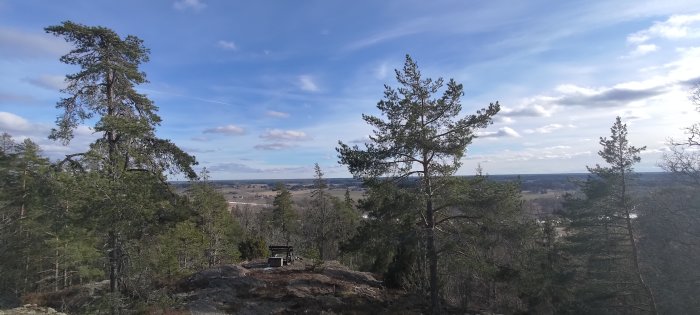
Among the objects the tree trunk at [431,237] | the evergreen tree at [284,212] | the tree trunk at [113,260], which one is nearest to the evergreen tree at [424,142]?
the tree trunk at [431,237]

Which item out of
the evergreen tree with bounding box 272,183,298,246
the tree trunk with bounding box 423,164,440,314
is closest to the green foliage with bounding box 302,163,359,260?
the evergreen tree with bounding box 272,183,298,246

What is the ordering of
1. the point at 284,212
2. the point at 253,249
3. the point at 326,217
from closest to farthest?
the point at 253,249
the point at 326,217
the point at 284,212

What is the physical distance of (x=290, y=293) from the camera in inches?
837

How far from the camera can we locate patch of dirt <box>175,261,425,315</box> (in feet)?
63.6

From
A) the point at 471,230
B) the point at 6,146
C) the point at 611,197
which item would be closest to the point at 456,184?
the point at 471,230

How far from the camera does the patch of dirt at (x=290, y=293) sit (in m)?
19.4

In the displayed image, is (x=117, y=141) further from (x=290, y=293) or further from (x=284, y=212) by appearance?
(x=284, y=212)

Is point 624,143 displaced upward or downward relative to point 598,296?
upward

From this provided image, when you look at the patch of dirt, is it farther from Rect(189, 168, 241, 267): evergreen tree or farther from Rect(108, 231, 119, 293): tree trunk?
Rect(108, 231, 119, 293): tree trunk

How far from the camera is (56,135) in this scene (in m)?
13.8

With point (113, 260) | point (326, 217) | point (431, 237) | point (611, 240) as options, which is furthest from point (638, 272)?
point (326, 217)

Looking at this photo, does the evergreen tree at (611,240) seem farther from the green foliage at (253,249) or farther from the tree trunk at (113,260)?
the green foliage at (253,249)

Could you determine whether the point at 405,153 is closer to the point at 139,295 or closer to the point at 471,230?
the point at 471,230

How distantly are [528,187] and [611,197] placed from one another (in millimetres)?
149128
